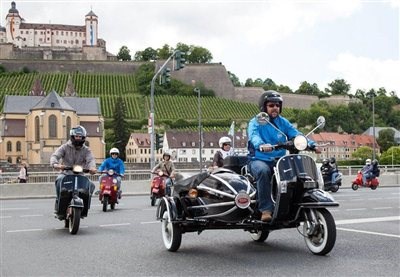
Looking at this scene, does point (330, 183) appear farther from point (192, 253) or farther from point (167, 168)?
point (192, 253)

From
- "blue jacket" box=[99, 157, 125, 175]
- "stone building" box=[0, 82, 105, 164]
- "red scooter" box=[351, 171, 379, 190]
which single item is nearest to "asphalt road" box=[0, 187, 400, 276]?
"blue jacket" box=[99, 157, 125, 175]

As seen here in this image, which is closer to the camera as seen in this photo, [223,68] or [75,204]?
[75,204]

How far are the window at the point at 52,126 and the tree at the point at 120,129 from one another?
13.4 metres

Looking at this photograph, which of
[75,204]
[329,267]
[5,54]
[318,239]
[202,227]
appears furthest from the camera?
[5,54]

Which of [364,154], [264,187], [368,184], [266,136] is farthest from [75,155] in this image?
[364,154]

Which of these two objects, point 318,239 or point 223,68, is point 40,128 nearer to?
point 223,68

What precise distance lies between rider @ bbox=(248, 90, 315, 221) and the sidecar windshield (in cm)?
21

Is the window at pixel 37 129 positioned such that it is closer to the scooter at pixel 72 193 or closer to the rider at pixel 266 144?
the scooter at pixel 72 193

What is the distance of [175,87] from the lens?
16050 cm

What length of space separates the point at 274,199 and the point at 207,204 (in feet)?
3.07

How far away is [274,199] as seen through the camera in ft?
25.2

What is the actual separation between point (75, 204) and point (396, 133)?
153 m

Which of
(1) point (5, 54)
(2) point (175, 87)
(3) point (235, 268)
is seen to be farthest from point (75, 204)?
(1) point (5, 54)

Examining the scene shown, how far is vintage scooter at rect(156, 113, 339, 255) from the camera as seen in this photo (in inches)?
294
